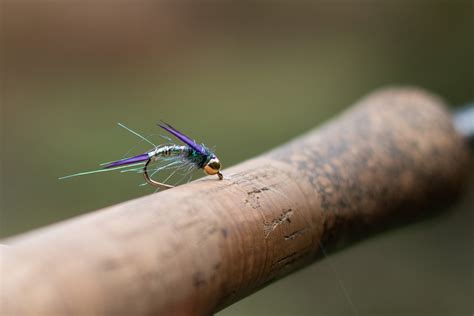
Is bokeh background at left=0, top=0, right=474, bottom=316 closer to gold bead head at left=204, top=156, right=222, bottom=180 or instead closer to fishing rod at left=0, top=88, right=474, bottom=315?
fishing rod at left=0, top=88, right=474, bottom=315

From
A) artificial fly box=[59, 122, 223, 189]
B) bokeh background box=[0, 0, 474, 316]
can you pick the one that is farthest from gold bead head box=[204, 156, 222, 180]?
bokeh background box=[0, 0, 474, 316]

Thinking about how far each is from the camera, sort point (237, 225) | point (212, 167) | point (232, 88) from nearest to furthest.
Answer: point (237, 225), point (212, 167), point (232, 88)

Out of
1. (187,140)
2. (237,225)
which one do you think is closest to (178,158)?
(187,140)

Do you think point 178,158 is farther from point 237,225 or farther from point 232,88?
point 232,88

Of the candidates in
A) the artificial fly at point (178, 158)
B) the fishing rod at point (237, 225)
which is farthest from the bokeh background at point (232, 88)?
the artificial fly at point (178, 158)

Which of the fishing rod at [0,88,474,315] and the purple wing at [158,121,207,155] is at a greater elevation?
the purple wing at [158,121,207,155]

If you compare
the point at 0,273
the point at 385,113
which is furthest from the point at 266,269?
the point at 385,113

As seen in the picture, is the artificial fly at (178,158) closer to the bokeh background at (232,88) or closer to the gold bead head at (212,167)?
the gold bead head at (212,167)

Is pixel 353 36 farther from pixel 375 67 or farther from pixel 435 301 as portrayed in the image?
pixel 435 301

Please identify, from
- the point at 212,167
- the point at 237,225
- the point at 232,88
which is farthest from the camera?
the point at 232,88
